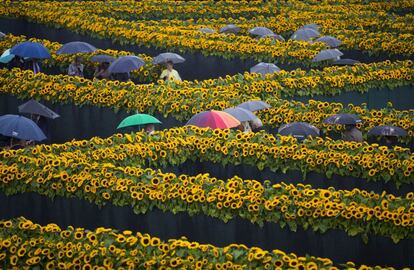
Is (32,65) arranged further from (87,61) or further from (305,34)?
(305,34)

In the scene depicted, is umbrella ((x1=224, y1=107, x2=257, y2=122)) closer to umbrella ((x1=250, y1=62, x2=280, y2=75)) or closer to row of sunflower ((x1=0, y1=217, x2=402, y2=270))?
umbrella ((x1=250, y1=62, x2=280, y2=75))

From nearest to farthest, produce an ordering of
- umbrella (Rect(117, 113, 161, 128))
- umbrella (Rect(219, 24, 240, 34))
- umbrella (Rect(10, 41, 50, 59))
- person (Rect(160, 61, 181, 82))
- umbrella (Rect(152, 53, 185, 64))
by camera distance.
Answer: umbrella (Rect(117, 113, 161, 128)), person (Rect(160, 61, 181, 82)), umbrella (Rect(152, 53, 185, 64)), umbrella (Rect(10, 41, 50, 59)), umbrella (Rect(219, 24, 240, 34))

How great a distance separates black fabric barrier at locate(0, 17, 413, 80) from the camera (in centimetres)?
2216

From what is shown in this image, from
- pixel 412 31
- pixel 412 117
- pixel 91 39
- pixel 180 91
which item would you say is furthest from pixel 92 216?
pixel 412 31

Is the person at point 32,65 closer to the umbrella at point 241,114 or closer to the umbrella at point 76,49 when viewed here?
the umbrella at point 76,49

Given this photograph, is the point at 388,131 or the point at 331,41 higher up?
the point at 331,41

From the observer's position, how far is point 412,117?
53.7 feet

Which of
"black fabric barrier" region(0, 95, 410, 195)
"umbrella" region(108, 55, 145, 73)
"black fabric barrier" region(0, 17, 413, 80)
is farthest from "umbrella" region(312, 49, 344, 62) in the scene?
"black fabric barrier" region(0, 95, 410, 195)

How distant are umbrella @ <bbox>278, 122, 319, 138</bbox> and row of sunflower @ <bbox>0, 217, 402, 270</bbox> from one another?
16.9ft

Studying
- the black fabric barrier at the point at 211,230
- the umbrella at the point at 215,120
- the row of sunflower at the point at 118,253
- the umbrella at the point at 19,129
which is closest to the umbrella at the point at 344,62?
the umbrella at the point at 215,120

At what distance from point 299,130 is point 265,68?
16.9ft

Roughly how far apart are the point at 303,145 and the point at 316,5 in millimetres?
18696

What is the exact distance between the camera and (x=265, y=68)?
20.1 metres

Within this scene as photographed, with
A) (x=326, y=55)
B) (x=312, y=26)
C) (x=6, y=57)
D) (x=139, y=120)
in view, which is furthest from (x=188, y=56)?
(x=139, y=120)
